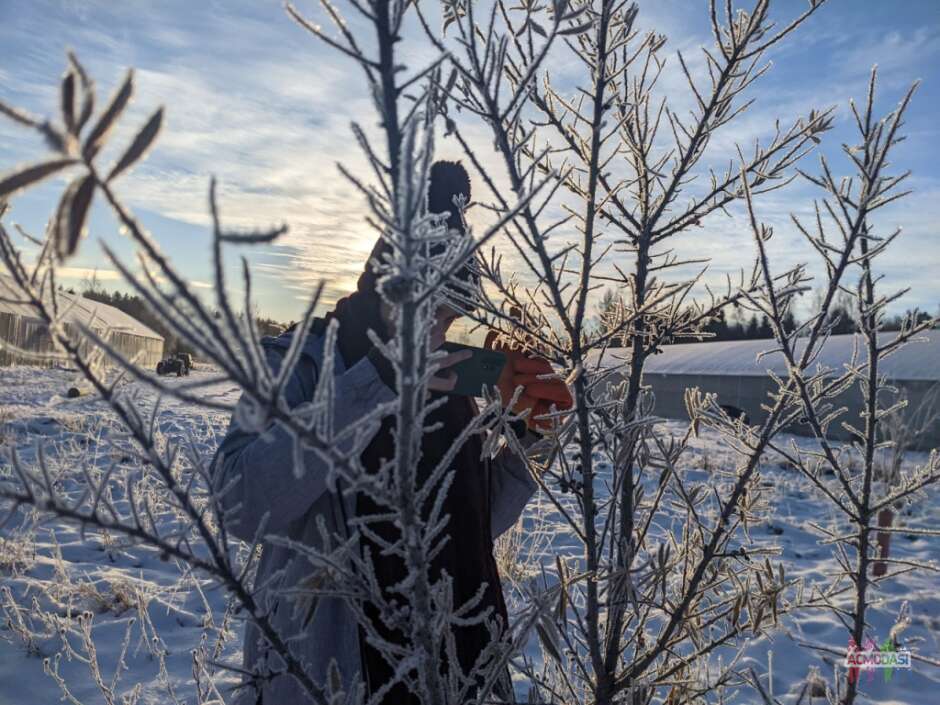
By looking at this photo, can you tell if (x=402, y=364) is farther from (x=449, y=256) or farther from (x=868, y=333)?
(x=868, y=333)

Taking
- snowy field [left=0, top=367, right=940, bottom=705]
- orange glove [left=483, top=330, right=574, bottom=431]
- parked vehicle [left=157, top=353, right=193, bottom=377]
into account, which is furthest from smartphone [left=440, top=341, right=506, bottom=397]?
parked vehicle [left=157, top=353, right=193, bottom=377]

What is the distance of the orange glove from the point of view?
157 cm

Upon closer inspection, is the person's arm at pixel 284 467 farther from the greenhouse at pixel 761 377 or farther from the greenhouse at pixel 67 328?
the greenhouse at pixel 761 377

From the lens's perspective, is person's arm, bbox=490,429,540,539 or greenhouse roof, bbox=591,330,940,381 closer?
person's arm, bbox=490,429,540,539

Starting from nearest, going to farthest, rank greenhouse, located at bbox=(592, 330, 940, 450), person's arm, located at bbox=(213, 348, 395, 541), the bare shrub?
the bare shrub < person's arm, located at bbox=(213, 348, 395, 541) < greenhouse, located at bbox=(592, 330, 940, 450)

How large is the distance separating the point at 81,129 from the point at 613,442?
0.90 m

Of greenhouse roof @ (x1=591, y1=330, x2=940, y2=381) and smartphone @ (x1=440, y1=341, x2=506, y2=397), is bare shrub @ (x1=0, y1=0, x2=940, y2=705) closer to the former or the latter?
smartphone @ (x1=440, y1=341, x2=506, y2=397)

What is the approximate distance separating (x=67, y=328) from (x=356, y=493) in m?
1.11

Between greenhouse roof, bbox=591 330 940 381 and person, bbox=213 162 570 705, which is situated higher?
greenhouse roof, bbox=591 330 940 381

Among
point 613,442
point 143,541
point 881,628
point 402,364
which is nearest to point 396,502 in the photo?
point 402,364

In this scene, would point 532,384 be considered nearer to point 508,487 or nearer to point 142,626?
point 508,487

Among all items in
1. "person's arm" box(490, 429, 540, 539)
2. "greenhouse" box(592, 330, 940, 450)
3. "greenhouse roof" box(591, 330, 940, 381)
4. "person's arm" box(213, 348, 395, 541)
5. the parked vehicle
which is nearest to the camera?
"person's arm" box(213, 348, 395, 541)

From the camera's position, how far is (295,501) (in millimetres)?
1543

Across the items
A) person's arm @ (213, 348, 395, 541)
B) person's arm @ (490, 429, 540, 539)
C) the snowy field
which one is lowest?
the snowy field
